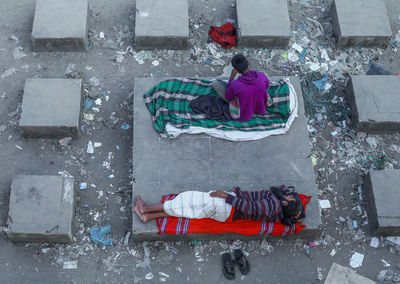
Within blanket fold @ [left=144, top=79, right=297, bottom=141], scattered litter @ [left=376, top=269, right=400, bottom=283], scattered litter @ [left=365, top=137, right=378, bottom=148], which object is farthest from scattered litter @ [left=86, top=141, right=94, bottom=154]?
scattered litter @ [left=376, top=269, right=400, bottom=283]

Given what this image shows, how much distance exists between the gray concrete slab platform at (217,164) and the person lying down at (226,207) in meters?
0.23

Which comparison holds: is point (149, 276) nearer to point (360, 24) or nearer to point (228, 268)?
point (228, 268)

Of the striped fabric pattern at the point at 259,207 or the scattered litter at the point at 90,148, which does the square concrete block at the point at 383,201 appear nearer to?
the striped fabric pattern at the point at 259,207

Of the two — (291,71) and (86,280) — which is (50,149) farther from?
(291,71)

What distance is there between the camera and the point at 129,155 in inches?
262

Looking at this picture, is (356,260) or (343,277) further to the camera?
(356,260)

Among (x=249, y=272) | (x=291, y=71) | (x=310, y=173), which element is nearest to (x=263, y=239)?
(x=249, y=272)

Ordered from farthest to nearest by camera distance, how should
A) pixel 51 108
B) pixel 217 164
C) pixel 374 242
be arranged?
1. pixel 51 108
2. pixel 217 164
3. pixel 374 242

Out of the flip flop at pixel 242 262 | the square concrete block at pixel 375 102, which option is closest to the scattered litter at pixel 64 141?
the flip flop at pixel 242 262

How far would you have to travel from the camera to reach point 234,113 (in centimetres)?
648

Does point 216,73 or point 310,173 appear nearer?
point 310,173

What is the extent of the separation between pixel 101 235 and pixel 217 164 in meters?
1.61

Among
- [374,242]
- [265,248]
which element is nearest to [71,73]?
[265,248]

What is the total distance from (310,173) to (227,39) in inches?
95.4
